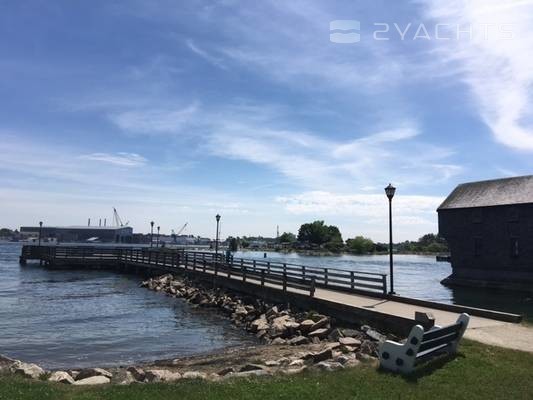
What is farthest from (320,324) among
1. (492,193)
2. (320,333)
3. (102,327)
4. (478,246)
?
(492,193)

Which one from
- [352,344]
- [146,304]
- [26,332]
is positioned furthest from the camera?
[146,304]

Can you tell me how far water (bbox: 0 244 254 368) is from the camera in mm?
16375

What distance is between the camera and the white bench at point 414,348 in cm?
895

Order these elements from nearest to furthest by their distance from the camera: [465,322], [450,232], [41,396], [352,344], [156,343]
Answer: [41,396]
[465,322]
[352,344]
[156,343]
[450,232]

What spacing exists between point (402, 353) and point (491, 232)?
42.3 meters

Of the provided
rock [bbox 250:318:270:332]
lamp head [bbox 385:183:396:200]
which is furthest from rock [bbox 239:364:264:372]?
lamp head [bbox 385:183:396:200]

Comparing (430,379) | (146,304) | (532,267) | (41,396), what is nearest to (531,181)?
(532,267)

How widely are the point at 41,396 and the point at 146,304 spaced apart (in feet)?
69.8

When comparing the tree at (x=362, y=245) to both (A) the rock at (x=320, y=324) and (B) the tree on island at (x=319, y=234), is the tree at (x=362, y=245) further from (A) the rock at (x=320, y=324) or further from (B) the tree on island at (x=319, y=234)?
(A) the rock at (x=320, y=324)

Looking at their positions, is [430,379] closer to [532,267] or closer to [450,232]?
[532,267]

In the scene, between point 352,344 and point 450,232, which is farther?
point 450,232

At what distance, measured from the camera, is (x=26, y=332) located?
65.3 feet

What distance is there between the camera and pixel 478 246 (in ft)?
159

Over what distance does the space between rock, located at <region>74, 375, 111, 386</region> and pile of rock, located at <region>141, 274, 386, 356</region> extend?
239 inches
